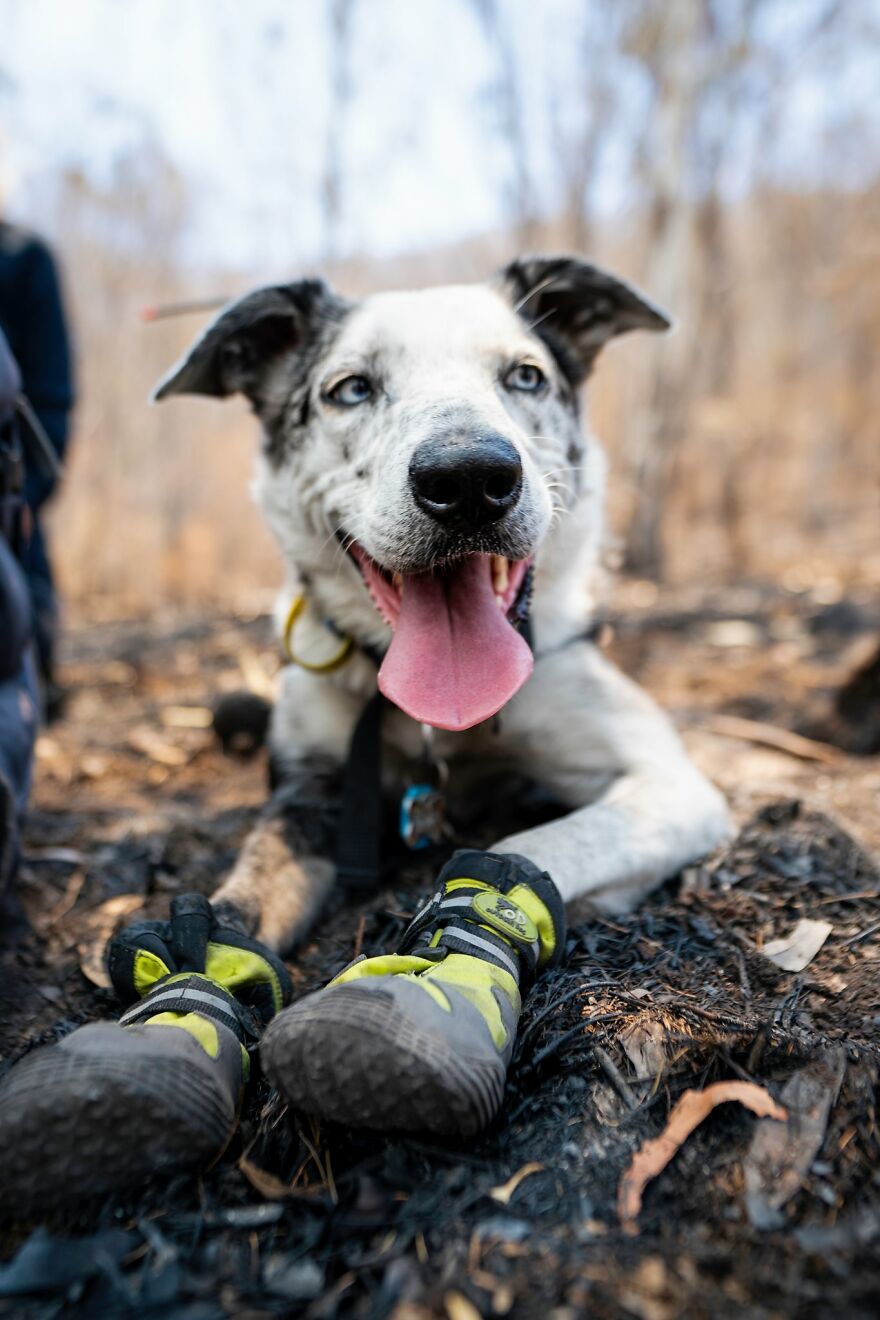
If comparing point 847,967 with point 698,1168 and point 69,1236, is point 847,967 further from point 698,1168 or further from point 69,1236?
point 69,1236

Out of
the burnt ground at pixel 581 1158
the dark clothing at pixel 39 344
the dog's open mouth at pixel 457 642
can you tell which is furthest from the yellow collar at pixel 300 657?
the dark clothing at pixel 39 344

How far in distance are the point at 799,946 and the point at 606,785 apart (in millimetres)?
847

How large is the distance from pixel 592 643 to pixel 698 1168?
2051mm

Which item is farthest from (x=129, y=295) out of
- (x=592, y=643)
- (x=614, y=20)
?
→ (x=592, y=643)

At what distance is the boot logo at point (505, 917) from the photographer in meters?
1.74

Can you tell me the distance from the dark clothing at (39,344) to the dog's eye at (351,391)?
244cm

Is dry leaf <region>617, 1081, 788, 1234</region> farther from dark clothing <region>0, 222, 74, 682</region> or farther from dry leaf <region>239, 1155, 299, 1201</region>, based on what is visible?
dark clothing <region>0, 222, 74, 682</region>

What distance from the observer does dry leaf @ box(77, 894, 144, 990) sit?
2186 millimetres

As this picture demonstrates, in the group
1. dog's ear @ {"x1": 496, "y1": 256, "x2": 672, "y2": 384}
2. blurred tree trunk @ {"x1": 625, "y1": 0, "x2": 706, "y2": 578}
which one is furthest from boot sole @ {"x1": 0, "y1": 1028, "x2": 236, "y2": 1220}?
blurred tree trunk @ {"x1": 625, "y1": 0, "x2": 706, "y2": 578}

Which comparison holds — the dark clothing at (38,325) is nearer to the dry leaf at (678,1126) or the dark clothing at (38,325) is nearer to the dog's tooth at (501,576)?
the dog's tooth at (501,576)

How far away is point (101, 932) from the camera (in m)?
2.48

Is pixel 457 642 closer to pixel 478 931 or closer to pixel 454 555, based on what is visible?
pixel 454 555

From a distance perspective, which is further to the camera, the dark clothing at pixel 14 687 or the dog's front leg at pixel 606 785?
the dark clothing at pixel 14 687

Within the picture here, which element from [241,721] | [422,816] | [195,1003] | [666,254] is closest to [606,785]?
[422,816]
